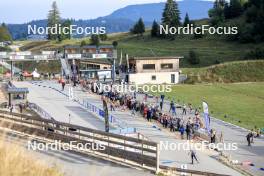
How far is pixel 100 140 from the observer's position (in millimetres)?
11445

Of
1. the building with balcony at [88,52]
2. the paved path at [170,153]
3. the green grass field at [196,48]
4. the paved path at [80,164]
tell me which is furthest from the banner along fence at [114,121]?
the green grass field at [196,48]

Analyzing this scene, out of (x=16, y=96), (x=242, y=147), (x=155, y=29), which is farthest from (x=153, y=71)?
(x=155, y=29)

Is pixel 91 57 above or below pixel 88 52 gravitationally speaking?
below

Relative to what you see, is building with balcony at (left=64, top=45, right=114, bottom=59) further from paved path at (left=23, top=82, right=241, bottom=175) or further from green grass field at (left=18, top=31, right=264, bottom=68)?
paved path at (left=23, top=82, right=241, bottom=175)

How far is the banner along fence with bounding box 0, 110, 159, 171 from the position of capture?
10.1 metres

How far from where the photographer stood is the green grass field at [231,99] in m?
34.9

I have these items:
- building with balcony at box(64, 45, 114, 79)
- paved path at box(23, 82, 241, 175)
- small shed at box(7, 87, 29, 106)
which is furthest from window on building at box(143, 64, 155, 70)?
small shed at box(7, 87, 29, 106)

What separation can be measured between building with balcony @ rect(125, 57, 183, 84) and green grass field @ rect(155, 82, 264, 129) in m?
5.98

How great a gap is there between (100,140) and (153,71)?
165 feet

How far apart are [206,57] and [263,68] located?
15.5m

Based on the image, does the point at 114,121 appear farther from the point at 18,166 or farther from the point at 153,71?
the point at 153,71

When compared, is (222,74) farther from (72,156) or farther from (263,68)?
(72,156)

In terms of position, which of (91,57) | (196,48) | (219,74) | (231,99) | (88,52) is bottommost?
(231,99)

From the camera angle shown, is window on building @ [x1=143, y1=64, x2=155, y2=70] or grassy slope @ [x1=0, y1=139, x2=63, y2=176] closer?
grassy slope @ [x1=0, y1=139, x2=63, y2=176]
